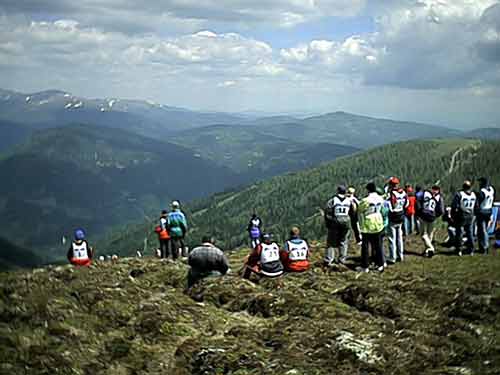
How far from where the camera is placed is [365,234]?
1794cm

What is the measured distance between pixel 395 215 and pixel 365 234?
91.8 inches

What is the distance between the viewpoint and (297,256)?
18.0m

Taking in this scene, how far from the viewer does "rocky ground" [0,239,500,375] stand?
9055mm

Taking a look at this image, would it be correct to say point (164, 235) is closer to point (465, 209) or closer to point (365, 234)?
point (365, 234)

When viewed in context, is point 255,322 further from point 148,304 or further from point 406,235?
point 406,235

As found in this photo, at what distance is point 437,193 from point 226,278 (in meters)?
11.6

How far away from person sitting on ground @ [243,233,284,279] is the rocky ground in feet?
1.95

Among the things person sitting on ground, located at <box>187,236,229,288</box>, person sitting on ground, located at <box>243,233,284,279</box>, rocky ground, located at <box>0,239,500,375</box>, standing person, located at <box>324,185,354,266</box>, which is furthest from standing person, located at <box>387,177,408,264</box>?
person sitting on ground, located at <box>187,236,229,288</box>

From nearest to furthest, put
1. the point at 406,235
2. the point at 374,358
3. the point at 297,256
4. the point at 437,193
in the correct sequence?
the point at 374,358 → the point at 297,256 → the point at 437,193 → the point at 406,235

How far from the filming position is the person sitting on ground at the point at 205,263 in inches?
630

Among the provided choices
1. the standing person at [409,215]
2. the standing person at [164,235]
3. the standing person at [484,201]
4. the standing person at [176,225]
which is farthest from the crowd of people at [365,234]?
the standing person at [164,235]

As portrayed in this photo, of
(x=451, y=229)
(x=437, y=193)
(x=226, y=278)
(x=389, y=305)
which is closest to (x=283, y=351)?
(x=389, y=305)

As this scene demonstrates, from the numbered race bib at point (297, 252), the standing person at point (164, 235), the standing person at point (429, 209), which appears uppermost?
the standing person at point (429, 209)

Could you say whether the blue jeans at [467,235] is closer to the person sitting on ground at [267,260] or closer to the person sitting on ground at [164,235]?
the person sitting on ground at [267,260]
